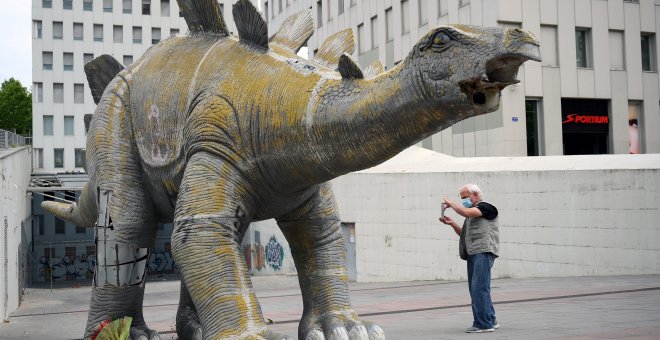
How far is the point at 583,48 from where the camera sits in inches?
1028

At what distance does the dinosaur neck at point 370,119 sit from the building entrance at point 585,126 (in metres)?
23.2

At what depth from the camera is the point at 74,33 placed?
1966 inches

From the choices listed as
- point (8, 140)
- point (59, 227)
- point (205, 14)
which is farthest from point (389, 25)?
point (205, 14)

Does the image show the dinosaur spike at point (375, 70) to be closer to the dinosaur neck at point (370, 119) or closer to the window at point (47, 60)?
the dinosaur neck at point (370, 119)

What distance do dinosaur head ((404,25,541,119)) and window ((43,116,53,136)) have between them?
49750 mm

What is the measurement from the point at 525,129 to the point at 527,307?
52.2ft

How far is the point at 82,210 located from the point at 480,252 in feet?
12.1

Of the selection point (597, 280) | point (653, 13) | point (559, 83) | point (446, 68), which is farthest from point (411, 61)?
point (653, 13)

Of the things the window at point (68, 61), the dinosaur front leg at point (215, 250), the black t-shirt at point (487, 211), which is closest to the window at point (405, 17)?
the black t-shirt at point (487, 211)

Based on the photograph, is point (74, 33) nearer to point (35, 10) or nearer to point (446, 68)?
point (35, 10)

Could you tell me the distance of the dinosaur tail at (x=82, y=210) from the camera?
6.62 m

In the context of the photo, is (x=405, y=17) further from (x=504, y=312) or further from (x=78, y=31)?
(x=78, y=31)

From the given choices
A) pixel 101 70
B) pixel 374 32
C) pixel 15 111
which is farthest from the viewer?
pixel 15 111

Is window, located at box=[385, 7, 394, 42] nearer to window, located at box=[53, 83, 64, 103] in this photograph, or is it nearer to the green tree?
window, located at box=[53, 83, 64, 103]
